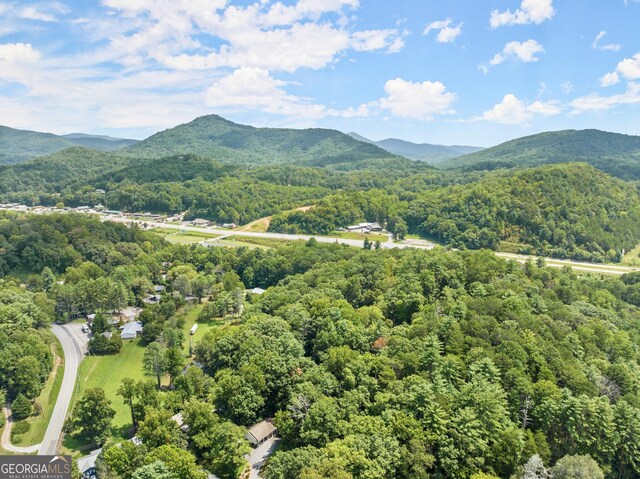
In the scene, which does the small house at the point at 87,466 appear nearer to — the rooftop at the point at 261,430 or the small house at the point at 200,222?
the rooftop at the point at 261,430

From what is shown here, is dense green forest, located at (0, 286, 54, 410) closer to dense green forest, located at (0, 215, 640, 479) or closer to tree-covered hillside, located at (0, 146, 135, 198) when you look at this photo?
dense green forest, located at (0, 215, 640, 479)

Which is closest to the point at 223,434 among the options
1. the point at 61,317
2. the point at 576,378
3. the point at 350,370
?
the point at 350,370

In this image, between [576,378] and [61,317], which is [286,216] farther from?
[576,378]

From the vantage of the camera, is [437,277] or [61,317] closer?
[437,277]

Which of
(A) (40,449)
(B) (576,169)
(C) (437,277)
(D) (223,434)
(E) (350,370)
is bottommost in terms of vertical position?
(A) (40,449)

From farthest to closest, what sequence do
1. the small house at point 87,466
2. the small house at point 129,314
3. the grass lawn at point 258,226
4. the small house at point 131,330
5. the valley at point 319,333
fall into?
the grass lawn at point 258,226, the small house at point 129,314, the small house at point 131,330, the small house at point 87,466, the valley at point 319,333

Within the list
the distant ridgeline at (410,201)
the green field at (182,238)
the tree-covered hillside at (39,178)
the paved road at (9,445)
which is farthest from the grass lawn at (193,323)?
the tree-covered hillside at (39,178)
